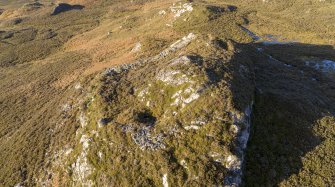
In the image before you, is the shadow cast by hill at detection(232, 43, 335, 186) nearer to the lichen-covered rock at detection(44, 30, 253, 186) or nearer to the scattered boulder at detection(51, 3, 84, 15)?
the lichen-covered rock at detection(44, 30, 253, 186)

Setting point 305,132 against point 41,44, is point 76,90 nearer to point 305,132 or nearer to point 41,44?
point 305,132

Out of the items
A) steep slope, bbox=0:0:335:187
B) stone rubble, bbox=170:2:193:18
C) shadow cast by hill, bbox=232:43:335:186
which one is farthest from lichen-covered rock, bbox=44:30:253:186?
stone rubble, bbox=170:2:193:18

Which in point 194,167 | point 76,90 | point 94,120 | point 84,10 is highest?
point 194,167

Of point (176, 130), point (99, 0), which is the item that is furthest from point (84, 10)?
point (176, 130)

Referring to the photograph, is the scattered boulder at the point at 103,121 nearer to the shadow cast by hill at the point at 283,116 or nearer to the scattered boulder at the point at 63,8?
the shadow cast by hill at the point at 283,116

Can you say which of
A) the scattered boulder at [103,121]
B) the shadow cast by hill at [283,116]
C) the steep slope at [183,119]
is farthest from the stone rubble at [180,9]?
the scattered boulder at [103,121]

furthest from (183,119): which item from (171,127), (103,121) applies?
(103,121)

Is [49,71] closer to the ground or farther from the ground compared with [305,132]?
closer to the ground

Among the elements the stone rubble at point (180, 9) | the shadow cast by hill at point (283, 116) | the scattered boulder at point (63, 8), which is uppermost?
the shadow cast by hill at point (283, 116)
